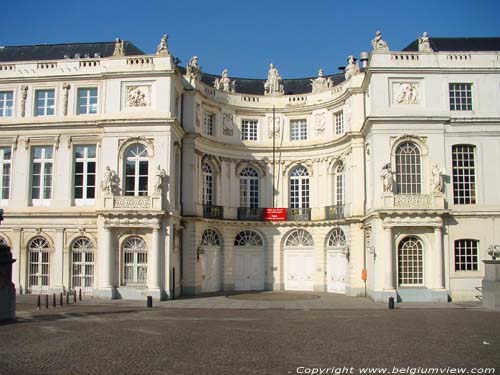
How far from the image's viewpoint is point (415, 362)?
43.9 feet

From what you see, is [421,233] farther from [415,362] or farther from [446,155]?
[415,362]

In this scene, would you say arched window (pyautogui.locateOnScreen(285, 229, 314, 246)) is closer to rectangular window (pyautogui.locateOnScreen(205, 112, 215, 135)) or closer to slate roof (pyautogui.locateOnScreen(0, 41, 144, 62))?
rectangular window (pyautogui.locateOnScreen(205, 112, 215, 135))

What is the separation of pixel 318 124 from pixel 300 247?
813 cm

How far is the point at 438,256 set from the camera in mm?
28969

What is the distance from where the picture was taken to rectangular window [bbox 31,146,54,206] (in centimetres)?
3241

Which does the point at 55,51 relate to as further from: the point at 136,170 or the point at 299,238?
the point at 299,238

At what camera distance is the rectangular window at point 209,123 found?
36.9 m

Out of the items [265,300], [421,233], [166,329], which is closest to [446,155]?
[421,233]

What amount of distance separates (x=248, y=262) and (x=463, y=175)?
1446cm

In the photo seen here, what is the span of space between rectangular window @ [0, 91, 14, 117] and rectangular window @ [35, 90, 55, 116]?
1537 mm

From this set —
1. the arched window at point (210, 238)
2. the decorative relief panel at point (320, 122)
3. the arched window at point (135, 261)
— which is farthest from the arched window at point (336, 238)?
the arched window at point (135, 261)

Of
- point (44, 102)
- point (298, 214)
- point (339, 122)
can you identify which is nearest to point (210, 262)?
point (298, 214)

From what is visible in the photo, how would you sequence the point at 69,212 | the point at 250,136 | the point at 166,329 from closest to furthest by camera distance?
the point at 166,329 → the point at 69,212 → the point at 250,136

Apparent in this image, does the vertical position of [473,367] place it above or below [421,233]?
below
